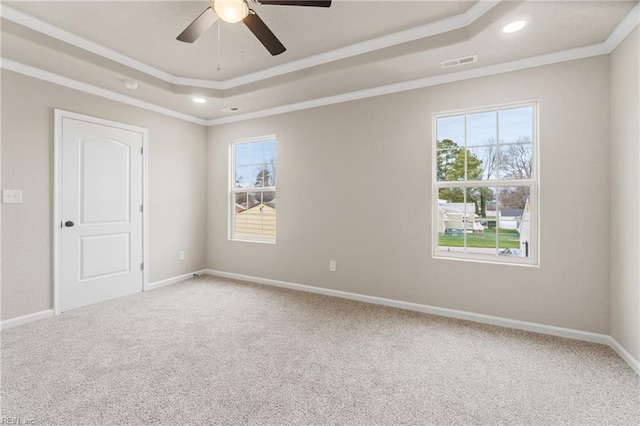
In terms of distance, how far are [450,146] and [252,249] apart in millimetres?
3012

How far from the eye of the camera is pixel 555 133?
2.65 m

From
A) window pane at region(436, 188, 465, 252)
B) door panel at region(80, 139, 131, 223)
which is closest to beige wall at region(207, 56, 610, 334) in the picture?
window pane at region(436, 188, 465, 252)

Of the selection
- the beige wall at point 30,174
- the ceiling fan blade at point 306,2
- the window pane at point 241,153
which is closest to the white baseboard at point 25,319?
the beige wall at point 30,174

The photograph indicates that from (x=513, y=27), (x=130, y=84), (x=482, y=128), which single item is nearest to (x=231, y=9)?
(x=513, y=27)

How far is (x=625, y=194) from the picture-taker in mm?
2264

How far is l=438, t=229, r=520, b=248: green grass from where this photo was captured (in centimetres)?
291

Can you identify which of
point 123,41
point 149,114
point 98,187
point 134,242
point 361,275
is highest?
point 123,41

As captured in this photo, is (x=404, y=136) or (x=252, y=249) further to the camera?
(x=252, y=249)

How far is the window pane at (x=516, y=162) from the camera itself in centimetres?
282

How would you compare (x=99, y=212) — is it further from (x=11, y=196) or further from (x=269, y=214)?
(x=269, y=214)

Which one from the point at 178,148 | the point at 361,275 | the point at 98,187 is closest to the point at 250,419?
the point at 361,275

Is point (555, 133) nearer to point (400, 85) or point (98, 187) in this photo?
point (400, 85)

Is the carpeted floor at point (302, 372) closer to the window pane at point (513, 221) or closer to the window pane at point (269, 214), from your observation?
the window pane at point (513, 221)

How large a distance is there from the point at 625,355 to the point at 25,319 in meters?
5.25
